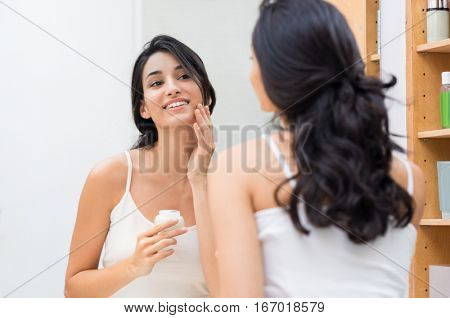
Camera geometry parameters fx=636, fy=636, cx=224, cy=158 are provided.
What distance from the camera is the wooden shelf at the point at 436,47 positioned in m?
1.45

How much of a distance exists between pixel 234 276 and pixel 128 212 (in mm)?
579

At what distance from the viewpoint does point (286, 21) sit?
0.73 meters

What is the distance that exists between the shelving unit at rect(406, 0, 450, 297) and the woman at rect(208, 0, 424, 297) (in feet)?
2.59

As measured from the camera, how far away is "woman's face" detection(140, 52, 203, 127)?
128cm

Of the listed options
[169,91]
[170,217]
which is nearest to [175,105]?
[169,91]

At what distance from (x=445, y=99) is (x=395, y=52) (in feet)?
0.61

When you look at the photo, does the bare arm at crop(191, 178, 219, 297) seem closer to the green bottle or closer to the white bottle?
the white bottle

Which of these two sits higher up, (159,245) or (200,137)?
(200,137)

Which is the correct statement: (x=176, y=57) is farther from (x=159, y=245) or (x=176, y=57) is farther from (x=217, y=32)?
(x=217, y=32)

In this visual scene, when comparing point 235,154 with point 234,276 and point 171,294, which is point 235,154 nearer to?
point 234,276

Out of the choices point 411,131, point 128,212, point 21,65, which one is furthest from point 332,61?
point 21,65

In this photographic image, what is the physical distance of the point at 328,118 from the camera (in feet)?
2.42

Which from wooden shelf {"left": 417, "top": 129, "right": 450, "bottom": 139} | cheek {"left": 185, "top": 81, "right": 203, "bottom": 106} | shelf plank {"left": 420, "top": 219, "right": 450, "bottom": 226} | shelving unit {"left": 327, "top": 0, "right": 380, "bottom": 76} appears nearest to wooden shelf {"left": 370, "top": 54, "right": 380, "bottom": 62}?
shelving unit {"left": 327, "top": 0, "right": 380, "bottom": 76}

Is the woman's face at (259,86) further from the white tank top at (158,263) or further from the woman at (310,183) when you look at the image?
the white tank top at (158,263)
